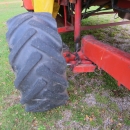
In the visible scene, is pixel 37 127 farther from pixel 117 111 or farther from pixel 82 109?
pixel 117 111

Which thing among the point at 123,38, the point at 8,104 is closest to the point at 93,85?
the point at 8,104

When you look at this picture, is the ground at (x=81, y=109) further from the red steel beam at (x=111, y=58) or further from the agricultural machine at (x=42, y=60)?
the red steel beam at (x=111, y=58)

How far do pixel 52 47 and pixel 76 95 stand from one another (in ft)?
3.77

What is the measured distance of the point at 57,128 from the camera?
2.08 metres

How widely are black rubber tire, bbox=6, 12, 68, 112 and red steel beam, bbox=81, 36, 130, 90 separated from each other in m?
0.41

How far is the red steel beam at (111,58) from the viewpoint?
153 cm

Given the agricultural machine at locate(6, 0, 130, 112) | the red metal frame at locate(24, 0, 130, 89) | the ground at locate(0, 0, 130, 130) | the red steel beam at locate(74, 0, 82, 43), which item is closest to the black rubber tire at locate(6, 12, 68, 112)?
the agricultural machine at locate(6, 0, 130, 112)

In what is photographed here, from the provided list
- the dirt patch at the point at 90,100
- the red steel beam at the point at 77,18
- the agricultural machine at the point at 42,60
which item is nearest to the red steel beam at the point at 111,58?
the agricultural machine at the point at 42,60

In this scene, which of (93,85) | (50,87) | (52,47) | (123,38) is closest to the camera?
(52,47)

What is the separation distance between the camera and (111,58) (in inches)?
67.2

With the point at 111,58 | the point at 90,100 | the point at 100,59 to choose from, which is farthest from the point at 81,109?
the point at 111,58

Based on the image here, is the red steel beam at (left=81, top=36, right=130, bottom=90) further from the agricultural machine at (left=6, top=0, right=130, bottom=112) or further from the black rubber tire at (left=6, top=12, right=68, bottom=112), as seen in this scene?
the black rubber tire at (left=6, top=12, right=68, bottom=112)

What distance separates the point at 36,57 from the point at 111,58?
65 cm

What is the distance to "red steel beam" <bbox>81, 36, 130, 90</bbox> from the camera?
5.01 ft
